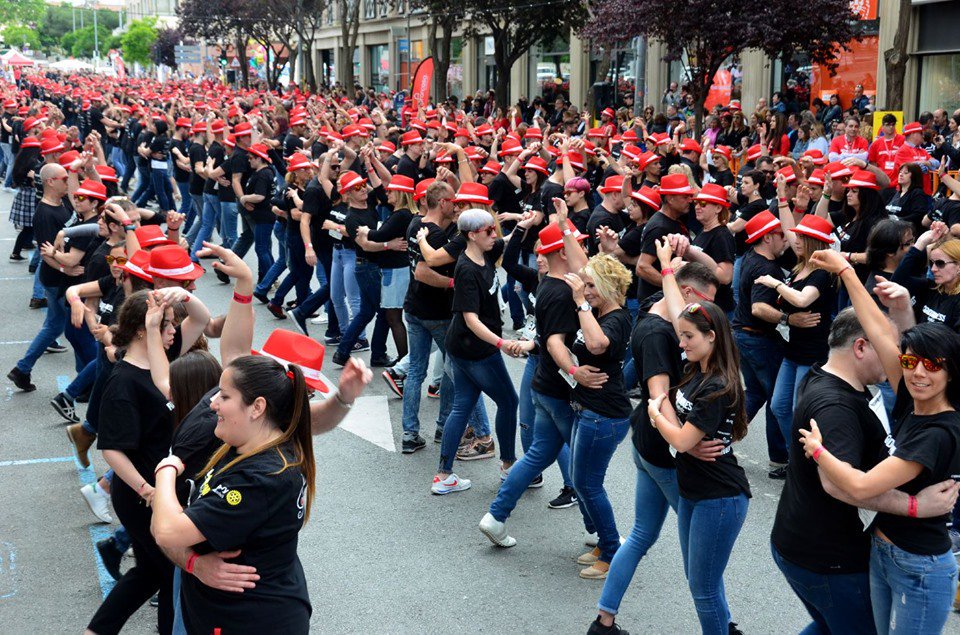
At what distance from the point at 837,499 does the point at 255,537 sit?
215 cm

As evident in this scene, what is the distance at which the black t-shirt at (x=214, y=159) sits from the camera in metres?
14.7

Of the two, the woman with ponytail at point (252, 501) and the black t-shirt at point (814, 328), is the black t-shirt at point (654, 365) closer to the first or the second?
the woman with ponytail at point (252, 501)

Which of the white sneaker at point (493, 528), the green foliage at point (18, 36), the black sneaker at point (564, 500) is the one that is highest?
the green foliage at point (18, 36)

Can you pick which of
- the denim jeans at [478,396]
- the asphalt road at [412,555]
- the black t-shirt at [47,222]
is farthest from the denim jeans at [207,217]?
the denim jeans at [478,396]

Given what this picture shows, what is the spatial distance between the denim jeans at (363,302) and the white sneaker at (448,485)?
313cm

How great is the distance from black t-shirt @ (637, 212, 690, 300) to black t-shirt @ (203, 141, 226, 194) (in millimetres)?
7790

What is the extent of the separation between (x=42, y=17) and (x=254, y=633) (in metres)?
160

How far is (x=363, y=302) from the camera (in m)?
10.3

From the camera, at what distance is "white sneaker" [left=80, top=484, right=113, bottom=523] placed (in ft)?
22.4

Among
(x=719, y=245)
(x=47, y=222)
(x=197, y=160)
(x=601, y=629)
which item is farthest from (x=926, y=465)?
(x=197, y=160)

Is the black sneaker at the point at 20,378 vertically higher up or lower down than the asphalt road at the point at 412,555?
higher up

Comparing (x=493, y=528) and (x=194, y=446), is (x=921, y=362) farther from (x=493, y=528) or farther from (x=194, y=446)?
(x=493, y=528)

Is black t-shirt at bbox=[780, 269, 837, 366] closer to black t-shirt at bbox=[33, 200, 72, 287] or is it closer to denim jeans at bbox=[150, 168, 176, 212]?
black t-shirt at bbox=[33, 200, 72, 287]

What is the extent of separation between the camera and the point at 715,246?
325 inches
